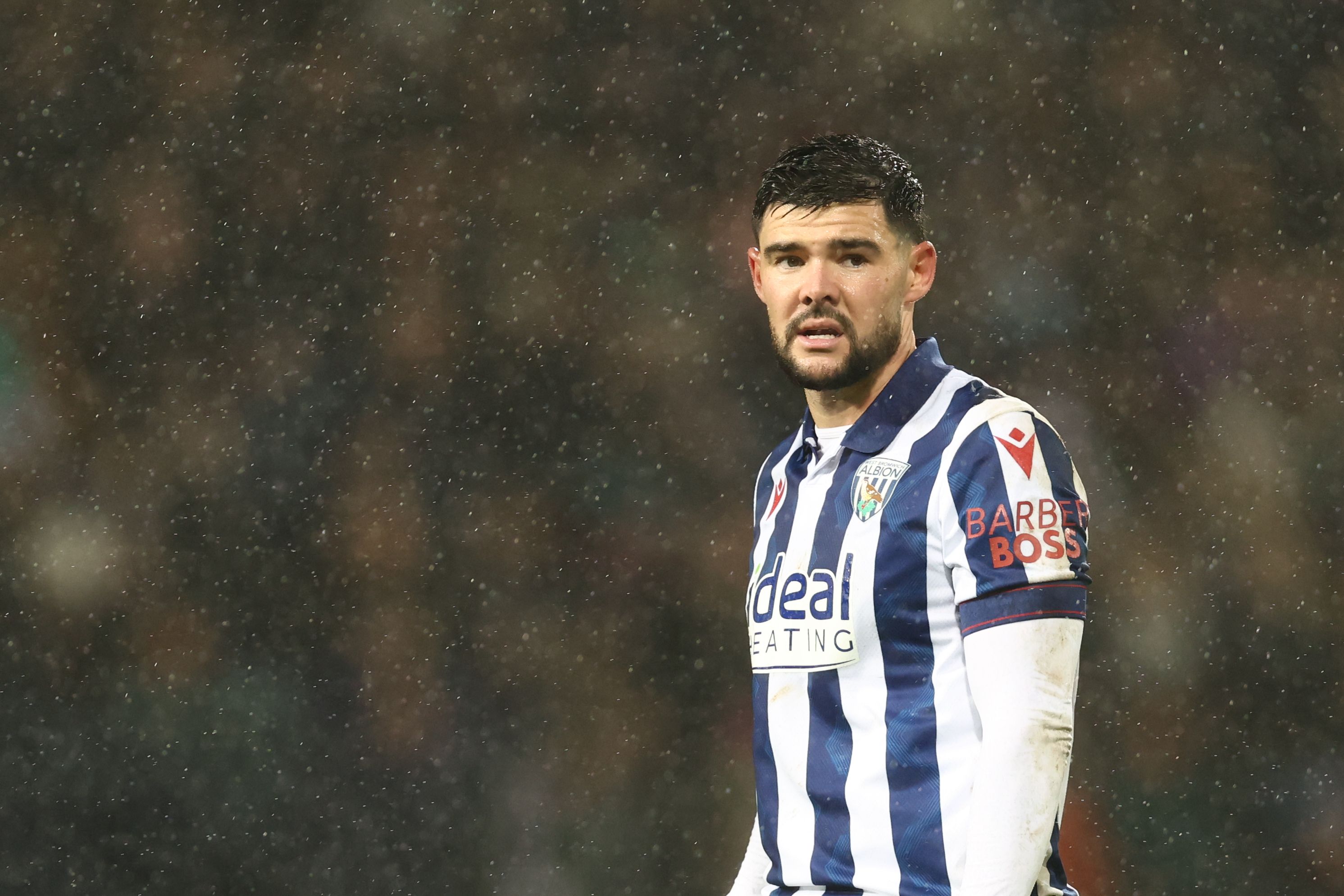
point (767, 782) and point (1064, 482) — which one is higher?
point (1064, 482)

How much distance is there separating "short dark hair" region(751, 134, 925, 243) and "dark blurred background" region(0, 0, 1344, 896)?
2.18 meters

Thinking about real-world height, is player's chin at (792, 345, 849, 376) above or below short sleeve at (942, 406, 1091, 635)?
above

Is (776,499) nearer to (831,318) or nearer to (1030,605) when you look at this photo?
(831,318)

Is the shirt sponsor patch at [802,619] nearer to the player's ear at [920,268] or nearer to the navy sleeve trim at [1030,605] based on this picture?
the navy sleeve trim at [1030,605]

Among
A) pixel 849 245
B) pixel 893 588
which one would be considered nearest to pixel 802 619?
pixel 893 588

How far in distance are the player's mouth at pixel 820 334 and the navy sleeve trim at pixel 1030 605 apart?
29 cm

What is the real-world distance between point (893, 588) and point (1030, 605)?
0.14 metres

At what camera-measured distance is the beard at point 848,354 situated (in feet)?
4.24

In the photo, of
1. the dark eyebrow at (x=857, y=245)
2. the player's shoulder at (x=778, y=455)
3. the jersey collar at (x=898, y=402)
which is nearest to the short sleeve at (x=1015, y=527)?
the jersey collar at (x=898, y=402)

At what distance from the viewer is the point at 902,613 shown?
1190 millimetres

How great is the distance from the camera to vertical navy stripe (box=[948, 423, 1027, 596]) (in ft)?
3.62

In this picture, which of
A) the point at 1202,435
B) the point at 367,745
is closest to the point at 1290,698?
the point at 1202,435

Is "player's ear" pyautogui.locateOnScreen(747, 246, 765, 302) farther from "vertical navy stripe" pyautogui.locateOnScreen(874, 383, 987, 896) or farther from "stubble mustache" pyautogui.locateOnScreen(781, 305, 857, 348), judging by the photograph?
"vertical navy stripe" pyautogui.locateOnScreen(874, 383, 987, 896)

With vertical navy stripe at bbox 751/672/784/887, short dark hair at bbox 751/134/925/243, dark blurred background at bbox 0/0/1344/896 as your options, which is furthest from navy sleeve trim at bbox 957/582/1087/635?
dark blurred background at bbox 0/0/1344/896
